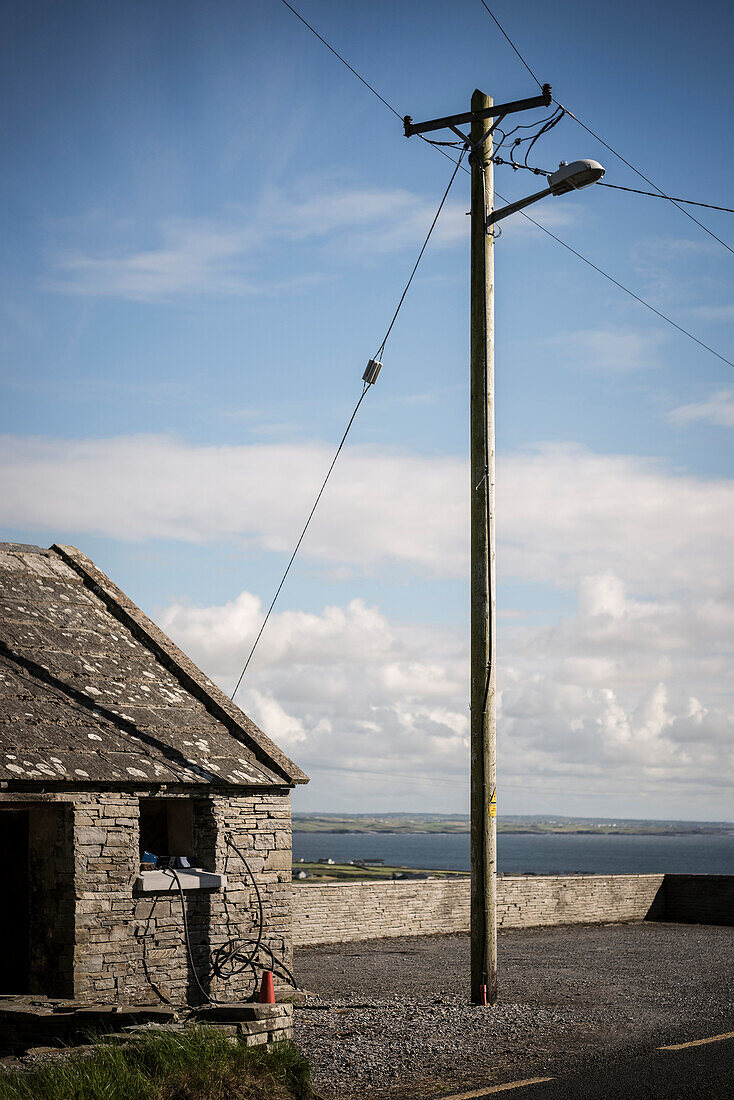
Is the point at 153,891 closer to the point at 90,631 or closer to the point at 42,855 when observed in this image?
the point at 42,855

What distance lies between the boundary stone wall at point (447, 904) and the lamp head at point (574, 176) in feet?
48.8

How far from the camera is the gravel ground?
10.8m

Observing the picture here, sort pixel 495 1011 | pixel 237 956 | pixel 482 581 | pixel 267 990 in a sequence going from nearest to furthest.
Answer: pixel 267 990, pixel 495 1011, pixel 482 581, pixel 237 956

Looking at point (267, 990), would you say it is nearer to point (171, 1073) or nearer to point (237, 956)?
point (171, 1073)

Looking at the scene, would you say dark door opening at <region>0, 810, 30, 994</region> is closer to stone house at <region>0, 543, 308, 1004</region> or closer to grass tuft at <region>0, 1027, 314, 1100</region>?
stone house at <region>0, 543, 308, 1004</region>

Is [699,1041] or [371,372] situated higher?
[371,372]

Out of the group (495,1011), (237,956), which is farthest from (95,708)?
(495,1011)

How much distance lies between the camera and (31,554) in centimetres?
1905

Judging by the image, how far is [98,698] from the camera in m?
15.9

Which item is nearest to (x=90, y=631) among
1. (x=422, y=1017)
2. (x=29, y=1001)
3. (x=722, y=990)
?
A: (x=29, y=1001)

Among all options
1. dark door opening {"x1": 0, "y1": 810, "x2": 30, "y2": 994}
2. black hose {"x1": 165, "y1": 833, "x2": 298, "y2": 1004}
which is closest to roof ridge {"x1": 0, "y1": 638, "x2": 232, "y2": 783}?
black hose {"x1": 165, "y1": 833, "x2": 298, "y2": 1004}

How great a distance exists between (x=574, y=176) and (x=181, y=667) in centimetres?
958

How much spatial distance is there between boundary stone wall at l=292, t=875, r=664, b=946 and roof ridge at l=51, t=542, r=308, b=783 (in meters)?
6.74

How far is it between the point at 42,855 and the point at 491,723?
591 cm
